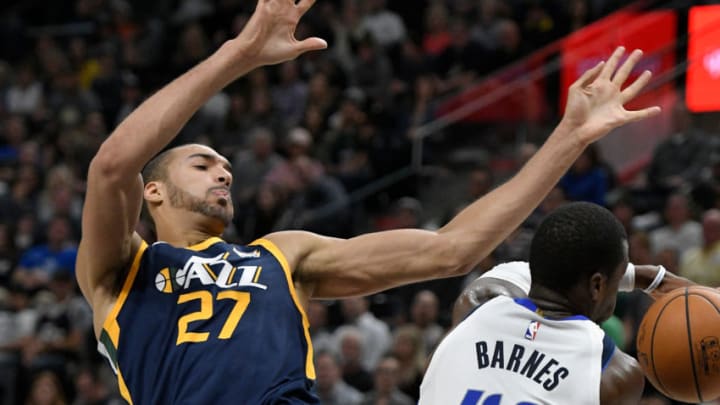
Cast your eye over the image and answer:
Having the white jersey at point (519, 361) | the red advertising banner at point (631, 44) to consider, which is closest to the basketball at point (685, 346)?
the white jersey at point (519, 361)

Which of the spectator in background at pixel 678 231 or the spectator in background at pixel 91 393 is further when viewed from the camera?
the spectator in background at pixel 91 393

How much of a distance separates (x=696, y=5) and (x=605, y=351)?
851 centimetres

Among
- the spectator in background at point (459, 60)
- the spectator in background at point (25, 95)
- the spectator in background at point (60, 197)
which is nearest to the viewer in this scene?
the spectator in background at point (60, 197)

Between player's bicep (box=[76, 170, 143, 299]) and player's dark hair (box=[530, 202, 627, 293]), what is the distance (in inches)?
49.6

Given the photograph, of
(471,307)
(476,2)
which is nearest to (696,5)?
(476,2)

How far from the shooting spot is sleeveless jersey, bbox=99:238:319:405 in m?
3.93

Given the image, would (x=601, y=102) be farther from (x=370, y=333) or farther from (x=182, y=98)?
(x=370, y=333)

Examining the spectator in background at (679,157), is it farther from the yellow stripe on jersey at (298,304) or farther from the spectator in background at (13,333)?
the yellow stripe on jersey at (298,304)

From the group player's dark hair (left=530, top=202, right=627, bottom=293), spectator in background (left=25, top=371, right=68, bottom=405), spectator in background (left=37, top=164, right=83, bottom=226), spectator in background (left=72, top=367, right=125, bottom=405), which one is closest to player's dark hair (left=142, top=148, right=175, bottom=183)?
player's dark hair (left=530, top=202, right=627, bottom=293)

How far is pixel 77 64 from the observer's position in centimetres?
1714

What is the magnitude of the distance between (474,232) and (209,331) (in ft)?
3.03

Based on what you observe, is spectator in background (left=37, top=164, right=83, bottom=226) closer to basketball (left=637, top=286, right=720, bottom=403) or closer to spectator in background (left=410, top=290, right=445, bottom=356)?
spectator in background (left=410, top=290, right=445, bottom=356)

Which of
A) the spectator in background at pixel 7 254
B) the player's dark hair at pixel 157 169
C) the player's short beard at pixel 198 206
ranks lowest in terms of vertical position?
the spectator in background at pixel 7 254

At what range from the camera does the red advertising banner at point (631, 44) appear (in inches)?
434
